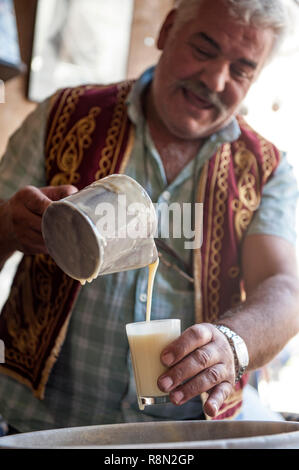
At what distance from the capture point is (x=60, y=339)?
2.89 ft

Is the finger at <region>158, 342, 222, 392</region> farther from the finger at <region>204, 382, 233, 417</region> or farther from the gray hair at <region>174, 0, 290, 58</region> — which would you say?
the gray hair at <region>174, 0, 290, 58</region>

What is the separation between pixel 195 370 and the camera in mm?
595

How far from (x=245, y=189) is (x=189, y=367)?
48cm

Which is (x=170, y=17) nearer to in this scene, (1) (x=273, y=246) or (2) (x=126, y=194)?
(1) (x=273, y=246)

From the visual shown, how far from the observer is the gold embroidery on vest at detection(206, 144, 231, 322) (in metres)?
0.91

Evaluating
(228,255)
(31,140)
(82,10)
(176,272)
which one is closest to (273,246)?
(228,255)

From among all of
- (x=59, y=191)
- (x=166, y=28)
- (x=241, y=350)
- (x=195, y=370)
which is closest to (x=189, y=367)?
(x=195, y=370)

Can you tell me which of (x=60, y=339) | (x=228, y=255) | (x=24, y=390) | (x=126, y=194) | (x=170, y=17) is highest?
(x=170, y=17)

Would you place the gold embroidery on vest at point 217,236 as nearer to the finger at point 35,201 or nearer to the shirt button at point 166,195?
the shirt button at point 166,195

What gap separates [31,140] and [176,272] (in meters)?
0.38

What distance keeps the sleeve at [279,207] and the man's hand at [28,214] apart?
0.44 metres

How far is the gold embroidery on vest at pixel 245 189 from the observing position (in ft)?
3.19

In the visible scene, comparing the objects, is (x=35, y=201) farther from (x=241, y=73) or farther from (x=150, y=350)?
(x=241, y=73)

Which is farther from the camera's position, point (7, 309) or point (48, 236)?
point (7, 309)
